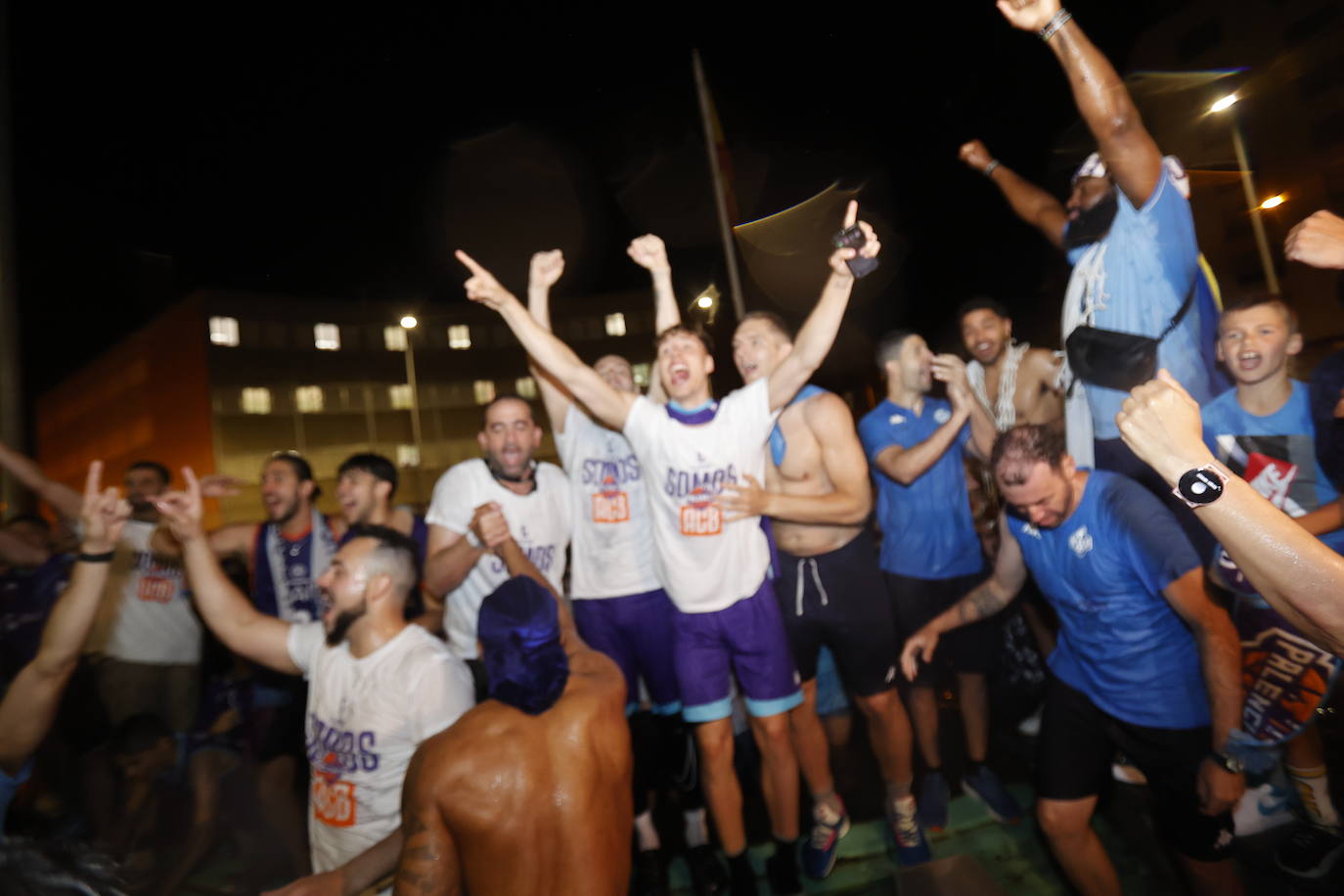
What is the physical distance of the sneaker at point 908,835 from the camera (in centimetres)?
277

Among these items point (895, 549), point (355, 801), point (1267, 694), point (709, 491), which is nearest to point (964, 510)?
point (895, 549)

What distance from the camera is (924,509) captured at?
3.35m

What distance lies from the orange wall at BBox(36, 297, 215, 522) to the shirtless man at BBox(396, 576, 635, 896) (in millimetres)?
24199

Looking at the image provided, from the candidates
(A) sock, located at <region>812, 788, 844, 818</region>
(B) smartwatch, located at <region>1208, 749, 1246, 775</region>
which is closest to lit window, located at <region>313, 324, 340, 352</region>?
(A) sock, located at <region>812, 788, 844, 818</region>

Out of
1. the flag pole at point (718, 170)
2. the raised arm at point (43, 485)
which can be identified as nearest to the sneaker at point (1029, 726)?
the flag pole at point (718, 170)

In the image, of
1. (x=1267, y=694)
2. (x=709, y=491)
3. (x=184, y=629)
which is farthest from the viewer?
(x=184, y=629)

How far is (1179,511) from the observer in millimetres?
2541

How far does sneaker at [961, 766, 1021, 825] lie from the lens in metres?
3.00

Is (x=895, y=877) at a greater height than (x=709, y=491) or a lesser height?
lesser

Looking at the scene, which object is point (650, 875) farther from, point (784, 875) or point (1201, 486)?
point (1201, 486)

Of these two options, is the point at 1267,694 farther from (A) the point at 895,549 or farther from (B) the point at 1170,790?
(A) the point at 895,549

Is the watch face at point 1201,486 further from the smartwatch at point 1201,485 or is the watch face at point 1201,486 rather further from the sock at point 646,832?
the sock at point 646,832

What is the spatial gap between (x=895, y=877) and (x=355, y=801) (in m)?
2.24

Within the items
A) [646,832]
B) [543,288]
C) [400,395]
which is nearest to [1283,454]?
[646,832]
